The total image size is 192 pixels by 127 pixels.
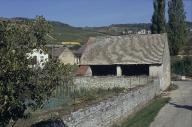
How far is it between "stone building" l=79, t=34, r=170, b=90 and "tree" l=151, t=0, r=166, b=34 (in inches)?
815

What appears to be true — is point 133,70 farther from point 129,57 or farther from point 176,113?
point 176,113

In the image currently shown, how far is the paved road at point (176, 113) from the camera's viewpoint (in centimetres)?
2727

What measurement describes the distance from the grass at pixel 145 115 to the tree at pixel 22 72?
13200 mm

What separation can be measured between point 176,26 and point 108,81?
134 feet

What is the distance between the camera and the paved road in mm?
27266

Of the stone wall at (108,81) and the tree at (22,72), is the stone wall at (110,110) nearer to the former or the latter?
the tree at (22,72)

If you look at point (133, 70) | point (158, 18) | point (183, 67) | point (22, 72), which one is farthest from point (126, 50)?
point (22, 72)

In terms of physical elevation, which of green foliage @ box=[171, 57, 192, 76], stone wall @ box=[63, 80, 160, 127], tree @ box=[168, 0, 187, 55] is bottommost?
stone wall @ box=[63, 80, 160, 127]

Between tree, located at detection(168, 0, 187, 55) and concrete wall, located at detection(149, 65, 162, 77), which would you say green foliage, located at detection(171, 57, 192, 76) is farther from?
concrete wall, located at detection(149, 65, 162, 77)

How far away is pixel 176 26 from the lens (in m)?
84.8

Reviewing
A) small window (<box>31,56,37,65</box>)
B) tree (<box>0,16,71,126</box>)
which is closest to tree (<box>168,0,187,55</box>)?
tree (<box>0,16,71,126</box>)

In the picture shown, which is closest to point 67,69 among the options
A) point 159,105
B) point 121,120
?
point 121,120

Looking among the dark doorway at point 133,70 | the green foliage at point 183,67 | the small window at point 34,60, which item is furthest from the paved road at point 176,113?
the green foliage at point 183,67

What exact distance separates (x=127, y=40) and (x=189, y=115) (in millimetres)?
25335
